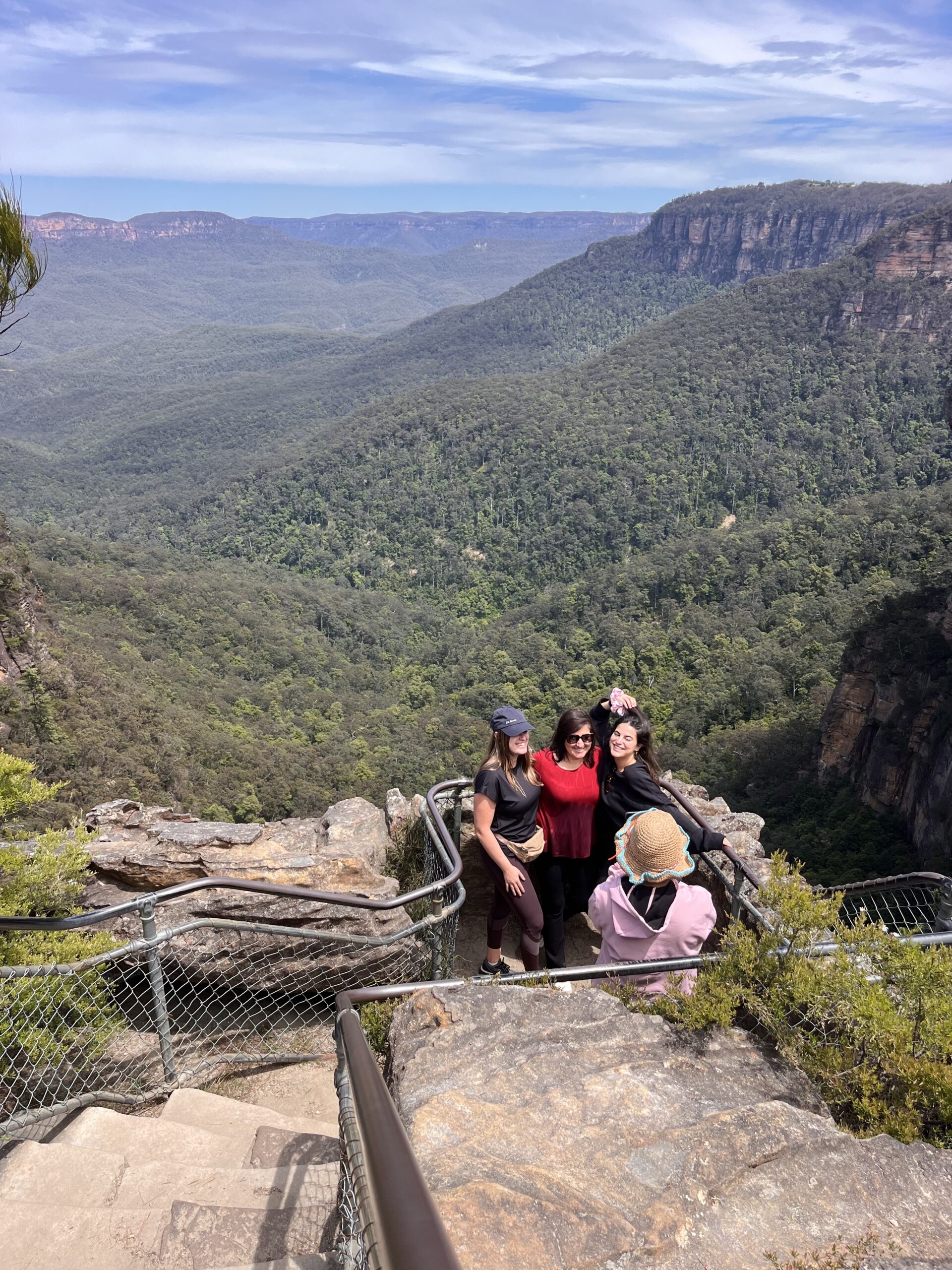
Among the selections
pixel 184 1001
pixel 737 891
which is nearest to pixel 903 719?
pixel 737 891

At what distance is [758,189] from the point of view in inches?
6860

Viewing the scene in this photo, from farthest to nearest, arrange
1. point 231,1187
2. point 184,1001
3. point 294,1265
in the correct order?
point 184,1001, point 231,1187, point 294,1265

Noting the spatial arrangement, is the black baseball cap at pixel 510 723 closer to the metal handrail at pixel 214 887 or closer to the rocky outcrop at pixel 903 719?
the metal handrail at pixel 214 887

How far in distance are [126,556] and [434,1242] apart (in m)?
73.9

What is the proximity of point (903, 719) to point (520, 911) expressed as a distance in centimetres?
2777

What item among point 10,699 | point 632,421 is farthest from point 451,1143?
point 632,421

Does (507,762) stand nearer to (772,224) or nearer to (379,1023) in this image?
(379,1023)

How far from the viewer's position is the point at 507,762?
4699 mm

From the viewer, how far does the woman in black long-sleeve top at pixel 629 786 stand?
4.68m

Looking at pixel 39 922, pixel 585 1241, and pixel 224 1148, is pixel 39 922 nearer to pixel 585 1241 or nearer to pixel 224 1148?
pixel 224 1148

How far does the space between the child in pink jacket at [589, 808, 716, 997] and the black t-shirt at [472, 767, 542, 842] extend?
78cm

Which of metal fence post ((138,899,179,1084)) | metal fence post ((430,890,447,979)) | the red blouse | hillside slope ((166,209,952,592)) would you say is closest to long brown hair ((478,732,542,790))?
the red blouse

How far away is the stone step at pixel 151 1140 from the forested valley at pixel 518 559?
1857cm

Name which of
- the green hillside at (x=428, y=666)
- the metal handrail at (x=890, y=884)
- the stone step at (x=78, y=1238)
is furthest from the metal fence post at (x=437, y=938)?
the green hillside at (x=428, y=666)
